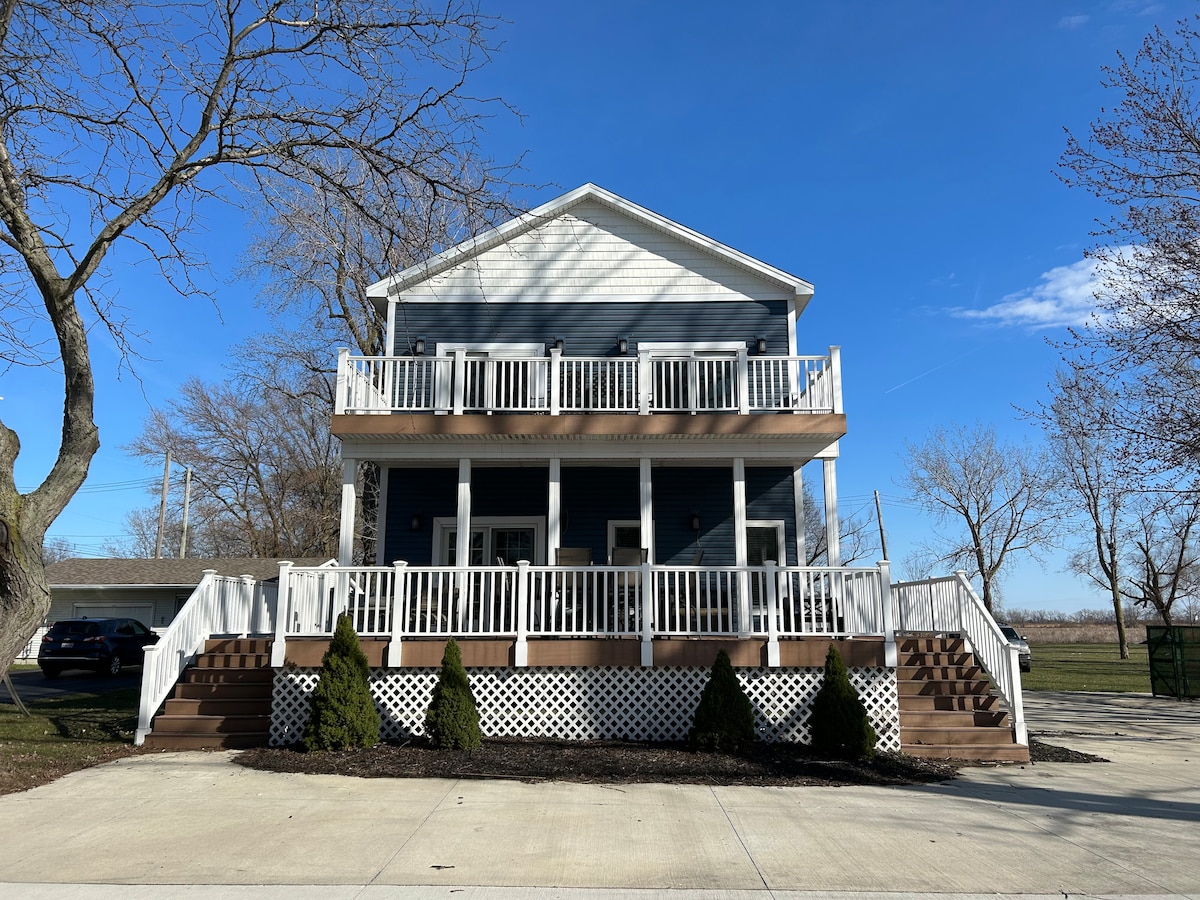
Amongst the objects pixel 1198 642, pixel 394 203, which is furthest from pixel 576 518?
pixel 1198 642

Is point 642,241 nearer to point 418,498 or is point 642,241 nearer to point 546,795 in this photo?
point 418,498

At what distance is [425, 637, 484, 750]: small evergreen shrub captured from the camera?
9078 mm

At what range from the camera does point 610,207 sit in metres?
14.8

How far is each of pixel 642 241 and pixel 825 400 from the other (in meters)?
4.75

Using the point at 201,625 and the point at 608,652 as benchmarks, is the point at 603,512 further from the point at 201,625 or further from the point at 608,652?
the point at 201,625

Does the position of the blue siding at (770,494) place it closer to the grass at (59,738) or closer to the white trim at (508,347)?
the white trim at (508,347)

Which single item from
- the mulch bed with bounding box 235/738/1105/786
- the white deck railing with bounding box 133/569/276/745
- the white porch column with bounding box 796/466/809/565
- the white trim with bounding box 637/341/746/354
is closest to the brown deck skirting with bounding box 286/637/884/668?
the mulch bed with bounding box 235/738/1105/786

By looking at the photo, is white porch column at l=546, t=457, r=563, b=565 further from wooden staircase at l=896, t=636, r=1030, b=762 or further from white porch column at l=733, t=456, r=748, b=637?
wooden staircase at l=896, t=636, r=1030, b=762

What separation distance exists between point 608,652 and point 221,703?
4647 millimetres

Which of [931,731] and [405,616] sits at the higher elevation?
[405,616]

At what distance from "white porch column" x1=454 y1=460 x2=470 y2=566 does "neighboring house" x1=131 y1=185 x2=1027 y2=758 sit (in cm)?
3

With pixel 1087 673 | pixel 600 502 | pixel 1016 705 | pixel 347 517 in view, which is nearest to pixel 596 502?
pixel 600 502

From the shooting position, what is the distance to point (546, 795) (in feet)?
23.8

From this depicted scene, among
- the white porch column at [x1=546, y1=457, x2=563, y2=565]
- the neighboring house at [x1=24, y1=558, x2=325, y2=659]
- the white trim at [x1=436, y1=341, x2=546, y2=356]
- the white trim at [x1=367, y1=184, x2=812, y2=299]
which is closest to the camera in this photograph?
the white porch column at [x1=546, y1=457, x2=563, y2=565]
